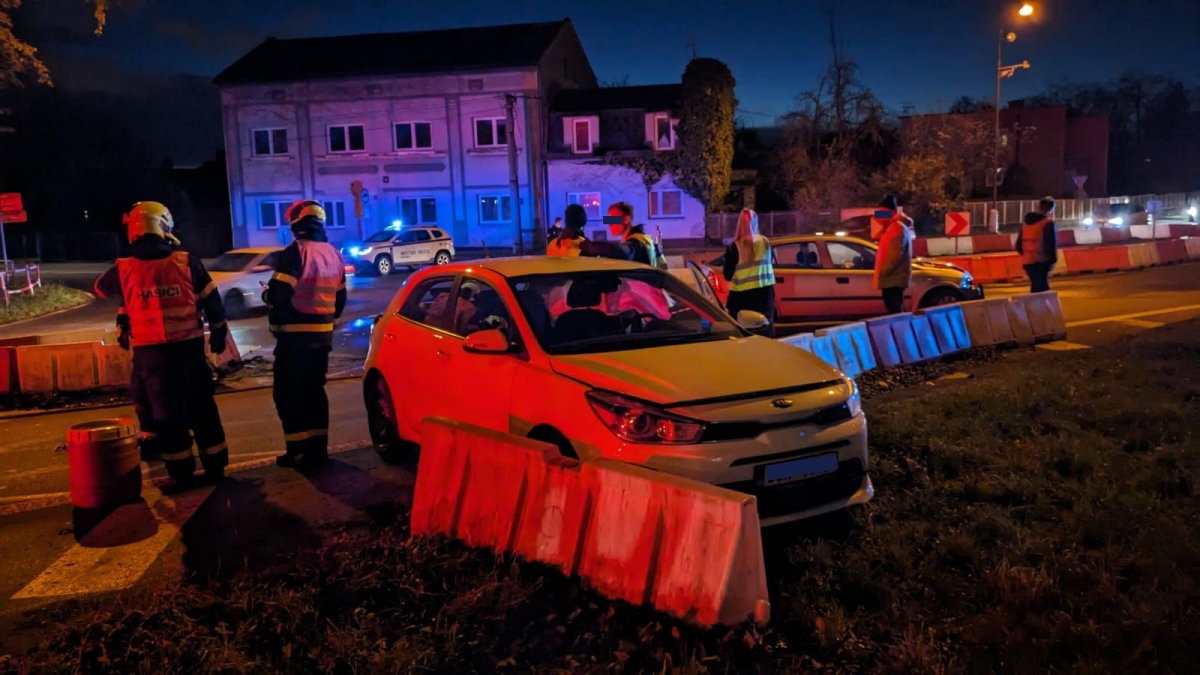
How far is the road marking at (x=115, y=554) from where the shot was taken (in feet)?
15.5

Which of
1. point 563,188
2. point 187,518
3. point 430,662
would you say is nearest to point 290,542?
point 187,518

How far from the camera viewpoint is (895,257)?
423 inches

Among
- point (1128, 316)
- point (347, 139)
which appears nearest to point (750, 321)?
point (1128, 316)

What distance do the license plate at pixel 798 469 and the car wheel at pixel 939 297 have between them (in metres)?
9.30

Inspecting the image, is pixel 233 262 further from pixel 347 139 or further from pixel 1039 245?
pixel 347 139

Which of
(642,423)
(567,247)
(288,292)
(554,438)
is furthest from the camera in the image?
(567,247)

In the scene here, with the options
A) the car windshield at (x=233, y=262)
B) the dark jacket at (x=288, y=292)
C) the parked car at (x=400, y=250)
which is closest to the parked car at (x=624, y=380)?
the dark jacket at (x=288, y=292)

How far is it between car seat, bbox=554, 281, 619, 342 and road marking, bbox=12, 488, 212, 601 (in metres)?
2.69

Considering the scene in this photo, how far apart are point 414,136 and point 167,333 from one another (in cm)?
3723

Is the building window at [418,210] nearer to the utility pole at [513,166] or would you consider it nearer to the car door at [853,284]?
the utility pole at [513,166]

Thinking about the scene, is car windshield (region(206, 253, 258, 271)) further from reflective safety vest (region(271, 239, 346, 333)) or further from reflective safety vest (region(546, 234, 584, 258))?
reflective safety vest (region(271, 239, 346, 333))

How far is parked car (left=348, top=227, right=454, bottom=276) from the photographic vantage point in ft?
99.9

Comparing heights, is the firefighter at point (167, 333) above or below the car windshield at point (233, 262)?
below

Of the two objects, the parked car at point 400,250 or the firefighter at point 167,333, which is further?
the parked car at point 400,250
